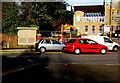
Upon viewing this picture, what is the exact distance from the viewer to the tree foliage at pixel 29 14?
27.5 metres

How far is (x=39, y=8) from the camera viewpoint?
94.0ft

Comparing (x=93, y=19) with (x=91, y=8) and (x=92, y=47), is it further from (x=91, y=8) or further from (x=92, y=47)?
(x=92, y=47)

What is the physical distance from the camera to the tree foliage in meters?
27.5

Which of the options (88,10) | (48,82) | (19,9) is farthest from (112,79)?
(88,10)

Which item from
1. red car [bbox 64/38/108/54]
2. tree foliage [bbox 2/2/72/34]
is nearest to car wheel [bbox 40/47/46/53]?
red car [bbox 64/38/108/54]

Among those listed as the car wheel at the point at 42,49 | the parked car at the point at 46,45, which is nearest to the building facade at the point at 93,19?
the parked car at the point at 46,45

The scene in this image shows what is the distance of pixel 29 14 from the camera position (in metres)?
28.7

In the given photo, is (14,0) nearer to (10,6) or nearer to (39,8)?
(10,6)

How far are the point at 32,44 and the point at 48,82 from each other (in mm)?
18753

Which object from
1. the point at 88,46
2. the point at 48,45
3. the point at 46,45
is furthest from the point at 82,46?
the point at 46,45

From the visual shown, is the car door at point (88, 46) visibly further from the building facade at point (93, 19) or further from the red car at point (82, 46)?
the building facade at point (93, 19)

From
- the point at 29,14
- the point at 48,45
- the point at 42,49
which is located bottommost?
the point at 42,49

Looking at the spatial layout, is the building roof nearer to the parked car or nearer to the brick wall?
the brick wall

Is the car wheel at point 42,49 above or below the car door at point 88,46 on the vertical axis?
below
